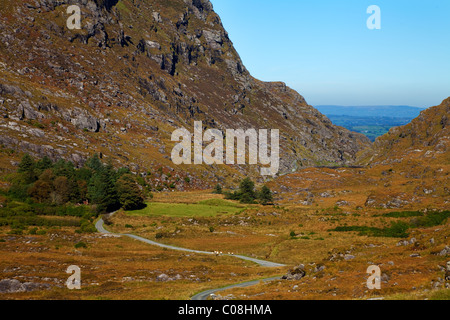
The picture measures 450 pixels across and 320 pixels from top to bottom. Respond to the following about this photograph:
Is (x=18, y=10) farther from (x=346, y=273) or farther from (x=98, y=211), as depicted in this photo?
(x=346, y=273)

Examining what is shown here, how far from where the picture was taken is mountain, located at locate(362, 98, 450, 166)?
148 m

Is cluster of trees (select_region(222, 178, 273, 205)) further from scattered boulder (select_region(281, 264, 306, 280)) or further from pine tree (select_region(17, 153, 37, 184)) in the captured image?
scattered boulder (select_region(281, 264, 306, 280))

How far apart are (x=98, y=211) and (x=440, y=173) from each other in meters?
109

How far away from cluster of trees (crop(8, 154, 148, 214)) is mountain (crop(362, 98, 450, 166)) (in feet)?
362

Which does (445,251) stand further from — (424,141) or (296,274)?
(424,141)

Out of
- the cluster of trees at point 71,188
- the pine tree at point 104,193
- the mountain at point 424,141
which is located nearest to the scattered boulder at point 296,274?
the cluster of trees at point 71,188

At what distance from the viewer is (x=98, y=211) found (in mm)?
103000

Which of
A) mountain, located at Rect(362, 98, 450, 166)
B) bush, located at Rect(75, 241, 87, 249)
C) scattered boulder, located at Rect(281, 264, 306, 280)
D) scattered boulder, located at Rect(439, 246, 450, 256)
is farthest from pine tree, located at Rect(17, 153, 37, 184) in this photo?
mountain, located at Rect(362, 98, 450, 166)

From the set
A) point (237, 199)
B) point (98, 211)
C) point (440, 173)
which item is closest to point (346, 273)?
point (98, 211)

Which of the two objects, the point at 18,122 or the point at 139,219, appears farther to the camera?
the point at 18,122

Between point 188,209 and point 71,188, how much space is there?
3515 centimetres

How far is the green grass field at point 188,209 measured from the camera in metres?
102

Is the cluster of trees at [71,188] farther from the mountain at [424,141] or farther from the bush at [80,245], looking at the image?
the mountain at [424,141]
